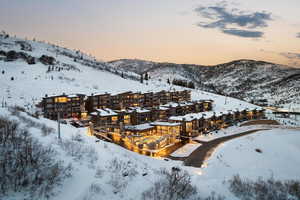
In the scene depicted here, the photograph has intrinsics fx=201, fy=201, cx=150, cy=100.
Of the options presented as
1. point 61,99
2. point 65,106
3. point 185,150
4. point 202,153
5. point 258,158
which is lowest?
point 258,158

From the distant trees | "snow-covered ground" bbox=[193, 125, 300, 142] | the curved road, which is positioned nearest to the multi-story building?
"snow-covered ground" bbox=[193, 125, 300, 142]

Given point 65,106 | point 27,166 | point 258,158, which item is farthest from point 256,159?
point 65,106

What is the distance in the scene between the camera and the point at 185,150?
39094mm

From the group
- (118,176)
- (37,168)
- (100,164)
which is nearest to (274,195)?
(118,176)

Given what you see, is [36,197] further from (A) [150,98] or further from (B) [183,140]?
(A) [150,98]

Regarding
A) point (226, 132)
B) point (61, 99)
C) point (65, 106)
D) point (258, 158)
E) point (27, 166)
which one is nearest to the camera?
point (27, 166)

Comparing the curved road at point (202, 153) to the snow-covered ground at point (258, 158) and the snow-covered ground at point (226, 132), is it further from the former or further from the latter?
the snow-covered ground at point (226, 132)

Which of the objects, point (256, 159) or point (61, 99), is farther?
point (61, 99)

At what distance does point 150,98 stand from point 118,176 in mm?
63079

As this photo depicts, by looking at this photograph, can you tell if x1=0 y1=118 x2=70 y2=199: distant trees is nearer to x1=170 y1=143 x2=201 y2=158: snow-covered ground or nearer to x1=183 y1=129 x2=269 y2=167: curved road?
x1=183 y1=129 x2=269 y2=167: curved road

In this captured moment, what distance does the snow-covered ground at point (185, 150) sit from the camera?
121ft

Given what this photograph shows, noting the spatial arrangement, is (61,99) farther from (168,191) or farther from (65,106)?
(168,191)

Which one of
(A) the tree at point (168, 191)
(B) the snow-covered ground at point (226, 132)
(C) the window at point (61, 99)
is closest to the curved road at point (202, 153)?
(B) the snow-covered ground at point (226, 132)

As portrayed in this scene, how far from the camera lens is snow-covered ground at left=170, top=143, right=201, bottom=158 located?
3678cm
